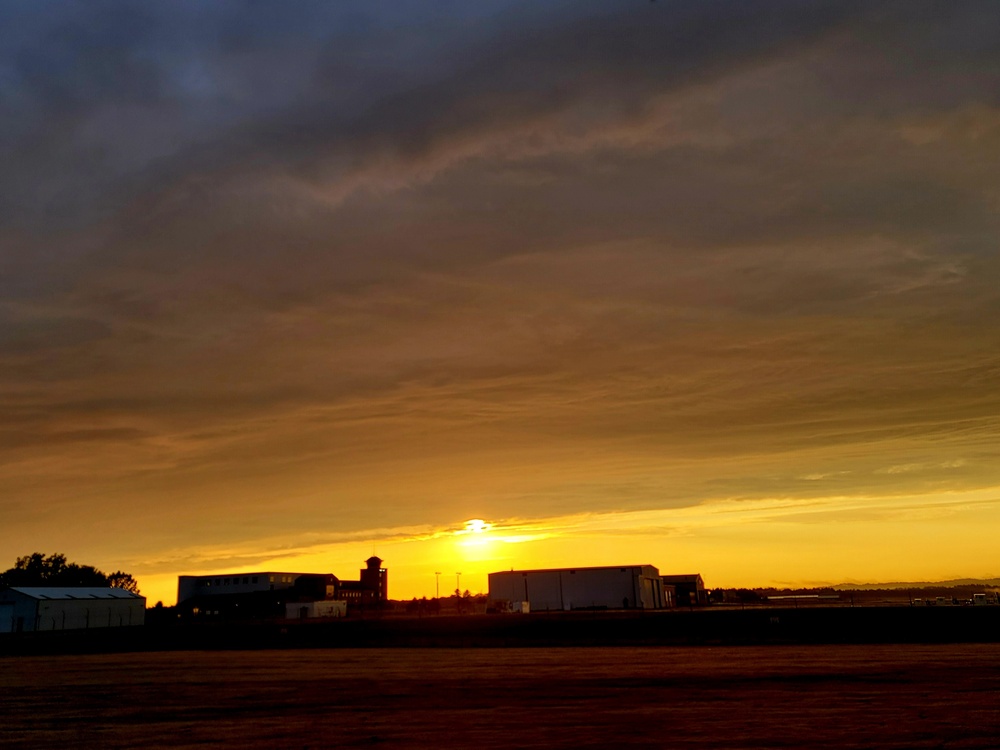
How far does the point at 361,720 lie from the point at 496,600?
4872 inches

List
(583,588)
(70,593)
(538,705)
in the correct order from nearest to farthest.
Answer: (538,705) → (583,588) → (70,593)

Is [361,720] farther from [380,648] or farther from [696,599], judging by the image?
[696,599]

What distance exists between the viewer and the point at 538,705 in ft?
83.2

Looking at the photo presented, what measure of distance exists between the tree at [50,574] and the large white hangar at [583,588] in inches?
3980

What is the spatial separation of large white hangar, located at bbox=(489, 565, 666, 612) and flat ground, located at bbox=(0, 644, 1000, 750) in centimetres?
8404

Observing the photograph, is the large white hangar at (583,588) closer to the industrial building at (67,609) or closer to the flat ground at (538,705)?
the industrial building at (67,609)

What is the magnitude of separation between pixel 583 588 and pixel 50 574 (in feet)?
438

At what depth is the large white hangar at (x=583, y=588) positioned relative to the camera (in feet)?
420

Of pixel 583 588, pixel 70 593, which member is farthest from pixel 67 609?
pixel 583 588

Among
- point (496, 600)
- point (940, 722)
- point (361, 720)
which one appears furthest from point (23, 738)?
point (496, 600)

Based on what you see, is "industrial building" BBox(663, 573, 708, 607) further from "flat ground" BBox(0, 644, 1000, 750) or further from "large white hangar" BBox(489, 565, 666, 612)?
"flat ground" BBox(0, 644, 1000, 750)

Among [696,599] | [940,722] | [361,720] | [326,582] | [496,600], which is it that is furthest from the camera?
[326,582]

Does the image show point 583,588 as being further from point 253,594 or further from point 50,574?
point 50,574

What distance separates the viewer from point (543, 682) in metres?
33.0
